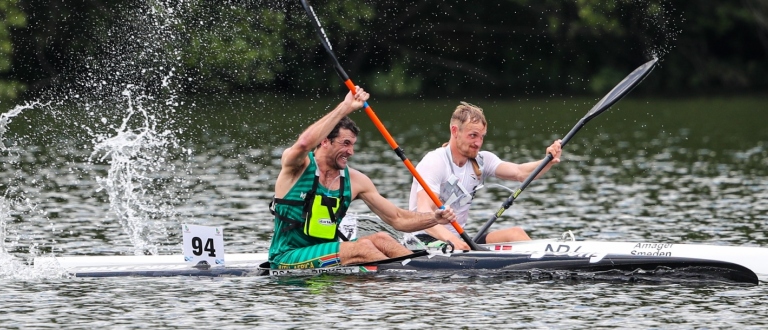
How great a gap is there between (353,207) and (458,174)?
18.2 ft

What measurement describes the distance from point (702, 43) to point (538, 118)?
52.5ft

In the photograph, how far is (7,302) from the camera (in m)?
10.7

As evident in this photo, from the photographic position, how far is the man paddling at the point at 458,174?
1255 cm

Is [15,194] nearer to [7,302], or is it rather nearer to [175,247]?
[175,247]

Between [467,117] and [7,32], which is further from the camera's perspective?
[7,32]

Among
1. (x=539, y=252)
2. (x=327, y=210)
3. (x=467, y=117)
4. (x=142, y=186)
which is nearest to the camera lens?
(x=327, y=210)

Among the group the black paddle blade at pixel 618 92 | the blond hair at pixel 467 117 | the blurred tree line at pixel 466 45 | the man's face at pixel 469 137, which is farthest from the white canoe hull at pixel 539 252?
the blurred tree line at pixel 466 45

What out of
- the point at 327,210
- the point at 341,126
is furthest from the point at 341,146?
the point at 327,210

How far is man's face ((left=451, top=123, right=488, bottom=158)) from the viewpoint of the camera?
41.3 feet

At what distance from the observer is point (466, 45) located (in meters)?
48.6

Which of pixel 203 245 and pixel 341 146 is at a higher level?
pixel 341 146

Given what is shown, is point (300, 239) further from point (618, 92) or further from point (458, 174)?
point (618, 92)

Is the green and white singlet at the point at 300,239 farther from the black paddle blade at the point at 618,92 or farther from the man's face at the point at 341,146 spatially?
the black paddle blade at the point at 618,92

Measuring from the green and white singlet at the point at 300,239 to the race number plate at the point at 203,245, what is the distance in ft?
1.77
